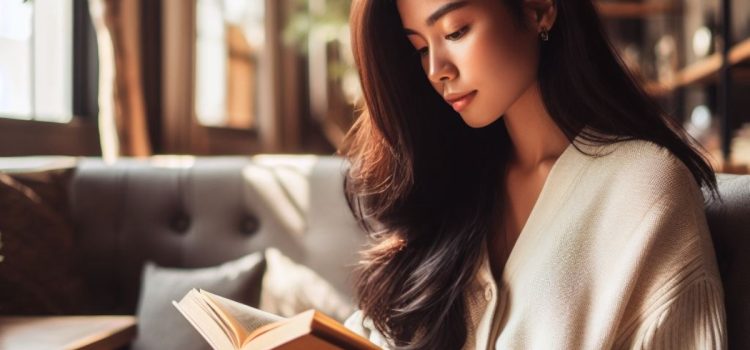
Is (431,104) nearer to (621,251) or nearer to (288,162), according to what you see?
(621,251)

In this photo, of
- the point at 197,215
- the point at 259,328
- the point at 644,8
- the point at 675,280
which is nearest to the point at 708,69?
the point at 644,8

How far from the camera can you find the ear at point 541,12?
1.08 meters

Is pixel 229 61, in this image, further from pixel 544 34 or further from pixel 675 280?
pixel 675 280

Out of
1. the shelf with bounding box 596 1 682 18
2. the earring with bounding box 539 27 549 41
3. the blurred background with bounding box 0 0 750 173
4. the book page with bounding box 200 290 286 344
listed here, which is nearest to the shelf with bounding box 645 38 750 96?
the blurred background with bounding box 0 0 750 173

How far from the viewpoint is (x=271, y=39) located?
4797 millimetres

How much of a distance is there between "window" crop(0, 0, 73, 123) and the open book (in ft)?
5.75

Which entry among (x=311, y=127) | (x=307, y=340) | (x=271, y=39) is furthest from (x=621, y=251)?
(x=311, y=127)

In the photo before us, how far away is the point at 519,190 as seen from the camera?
125 cm

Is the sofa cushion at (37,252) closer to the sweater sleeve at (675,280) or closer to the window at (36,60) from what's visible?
the window at (36,60)

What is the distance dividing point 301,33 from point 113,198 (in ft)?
7.72

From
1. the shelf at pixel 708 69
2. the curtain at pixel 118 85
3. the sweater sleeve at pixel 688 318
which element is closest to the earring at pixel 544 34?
the sweater sleeve at pixel 688 318

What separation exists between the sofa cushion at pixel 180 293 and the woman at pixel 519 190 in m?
0.47

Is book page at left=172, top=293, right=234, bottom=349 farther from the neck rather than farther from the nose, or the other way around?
the neck

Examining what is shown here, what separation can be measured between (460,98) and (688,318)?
47cm
